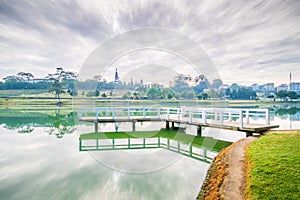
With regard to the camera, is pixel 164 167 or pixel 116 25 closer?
pixel 164 167

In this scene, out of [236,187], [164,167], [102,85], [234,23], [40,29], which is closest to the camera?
[236,187]

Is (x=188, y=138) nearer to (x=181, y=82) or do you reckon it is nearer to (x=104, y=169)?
(x=104, y=169)

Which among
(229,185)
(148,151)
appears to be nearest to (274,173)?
(229,185)

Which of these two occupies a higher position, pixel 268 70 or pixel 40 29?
pixel 40 29

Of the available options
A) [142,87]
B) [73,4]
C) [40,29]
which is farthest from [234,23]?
[40,29]

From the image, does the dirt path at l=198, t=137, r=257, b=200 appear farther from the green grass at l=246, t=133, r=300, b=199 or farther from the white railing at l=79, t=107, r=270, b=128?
the white railing at l=79, t=107, r=270, b=128

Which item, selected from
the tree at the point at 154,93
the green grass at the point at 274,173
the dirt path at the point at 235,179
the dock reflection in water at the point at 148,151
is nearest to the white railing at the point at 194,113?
the dock reflection in water at the point at 148,151

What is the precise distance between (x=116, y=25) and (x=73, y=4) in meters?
3.82

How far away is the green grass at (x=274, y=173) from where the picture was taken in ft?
9.36

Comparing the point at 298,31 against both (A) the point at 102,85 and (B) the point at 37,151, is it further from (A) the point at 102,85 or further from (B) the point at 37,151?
(B) the point at 37,151

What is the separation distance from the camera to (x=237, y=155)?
5.18 metres

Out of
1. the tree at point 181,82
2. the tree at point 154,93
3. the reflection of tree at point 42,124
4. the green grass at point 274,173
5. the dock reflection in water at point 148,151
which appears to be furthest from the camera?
the tree at point 154,93

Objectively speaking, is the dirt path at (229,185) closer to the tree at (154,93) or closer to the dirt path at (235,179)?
the dirt path at (235,179)

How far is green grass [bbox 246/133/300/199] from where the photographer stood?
285 centimetres
